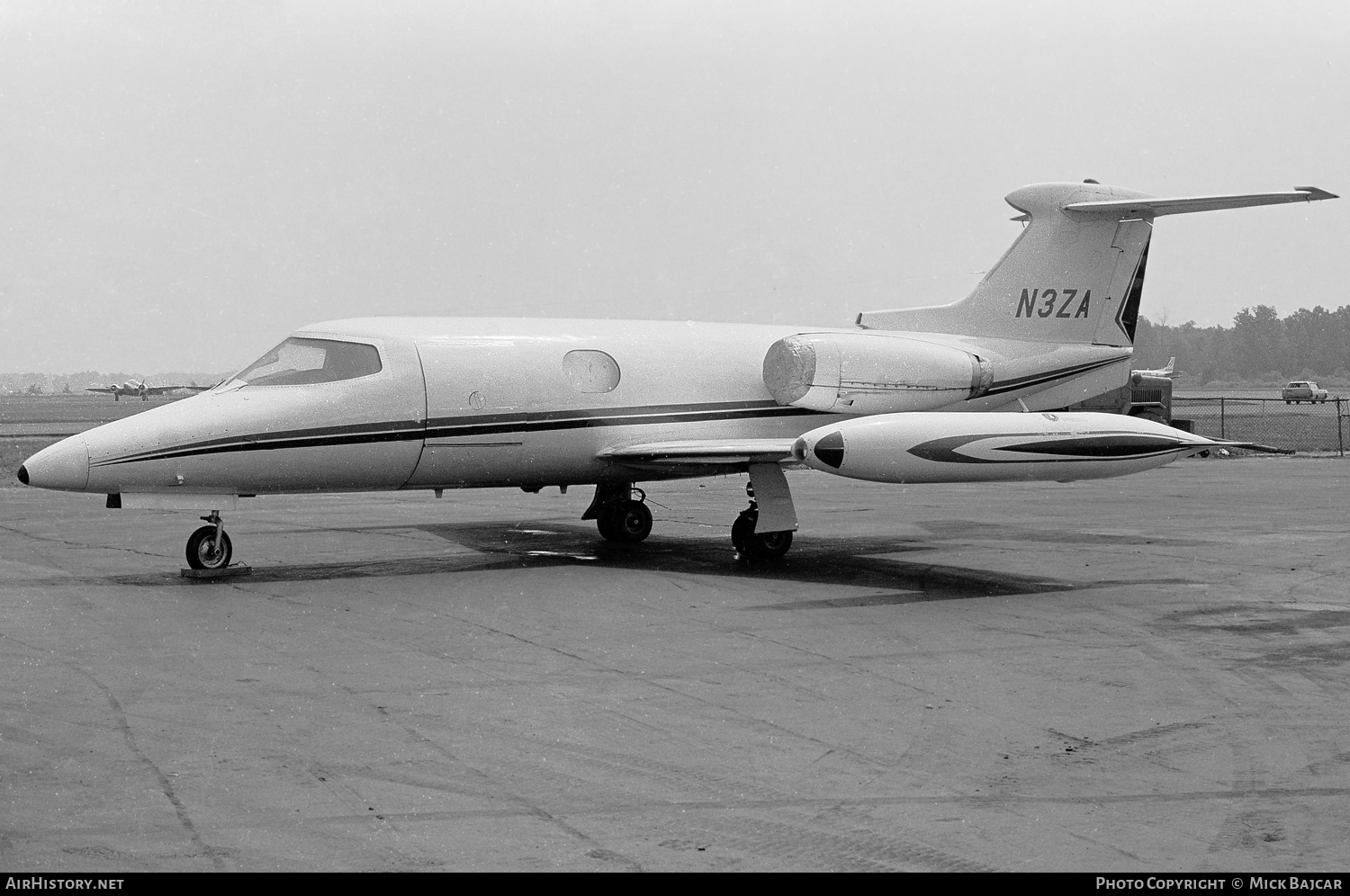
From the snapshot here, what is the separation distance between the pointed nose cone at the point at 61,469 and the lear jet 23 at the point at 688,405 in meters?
0.02

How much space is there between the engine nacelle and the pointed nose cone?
7384mm

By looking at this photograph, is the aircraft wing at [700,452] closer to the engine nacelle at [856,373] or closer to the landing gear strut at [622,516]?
the engine nacelle at [856,373]

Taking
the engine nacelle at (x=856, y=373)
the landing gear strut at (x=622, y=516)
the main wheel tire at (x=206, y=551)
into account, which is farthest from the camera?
the landing gear strut at (x=622, y=516)

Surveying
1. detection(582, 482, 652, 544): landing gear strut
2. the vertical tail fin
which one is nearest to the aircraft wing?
detection(582, 482, 652, 544): landing gear strut

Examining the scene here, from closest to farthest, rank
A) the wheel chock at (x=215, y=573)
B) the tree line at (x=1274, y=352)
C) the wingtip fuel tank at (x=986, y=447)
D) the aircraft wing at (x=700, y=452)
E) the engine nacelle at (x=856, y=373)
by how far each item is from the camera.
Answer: the wingtip fuel tank at (x=986, y=447)
the wheel chock at (x=215, y=573)
the aircraft wing at (x=700, y=452)
the engine nacelle at (x=856, y=373)
the tree line at (x=1274, y=352)

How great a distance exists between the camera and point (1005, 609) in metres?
11.7

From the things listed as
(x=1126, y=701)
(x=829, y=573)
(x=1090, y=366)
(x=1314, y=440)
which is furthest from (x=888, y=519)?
(x=1314, y=440)

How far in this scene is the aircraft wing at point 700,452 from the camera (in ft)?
46.9

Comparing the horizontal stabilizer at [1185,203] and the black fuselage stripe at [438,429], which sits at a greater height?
the horizontal stabilizer at [1185,203]

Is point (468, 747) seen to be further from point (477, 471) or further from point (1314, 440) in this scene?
point (1314, 440)

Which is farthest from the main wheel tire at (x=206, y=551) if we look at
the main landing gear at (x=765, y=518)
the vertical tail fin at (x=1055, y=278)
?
the vertical tail fin at (x=1055, y=278)

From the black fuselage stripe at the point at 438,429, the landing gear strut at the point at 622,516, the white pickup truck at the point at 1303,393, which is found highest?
the black fuselage stripe at the point at 438,429

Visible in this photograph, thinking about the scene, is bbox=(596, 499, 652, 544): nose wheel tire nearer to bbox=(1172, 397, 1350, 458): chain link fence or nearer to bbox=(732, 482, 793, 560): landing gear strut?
bbox=(732, 482, 793, 560): landing gear strut

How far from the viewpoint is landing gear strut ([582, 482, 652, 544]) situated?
16.9m
